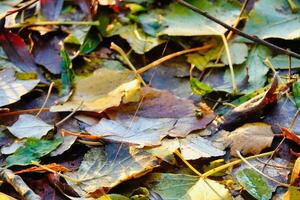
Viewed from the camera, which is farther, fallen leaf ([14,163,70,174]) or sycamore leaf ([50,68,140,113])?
sycamore leaf ([50,68,140,113])

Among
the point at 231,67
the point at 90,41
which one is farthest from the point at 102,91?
the point at 231,67

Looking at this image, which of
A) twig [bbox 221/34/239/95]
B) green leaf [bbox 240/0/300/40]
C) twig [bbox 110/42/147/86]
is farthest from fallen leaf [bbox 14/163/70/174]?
green leaf [bbox 240/0/300/40]

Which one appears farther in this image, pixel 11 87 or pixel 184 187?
pixel 11 87

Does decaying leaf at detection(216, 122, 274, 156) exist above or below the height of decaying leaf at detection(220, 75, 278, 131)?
below

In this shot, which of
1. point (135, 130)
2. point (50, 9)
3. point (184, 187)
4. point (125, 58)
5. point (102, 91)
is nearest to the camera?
point (184, 187)

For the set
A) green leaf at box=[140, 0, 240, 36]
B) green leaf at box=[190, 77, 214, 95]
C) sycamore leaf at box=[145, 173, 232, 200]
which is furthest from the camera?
green leaf at box=[140, 0, 240, 36]

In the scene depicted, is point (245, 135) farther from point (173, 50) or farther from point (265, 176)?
point (173, 50)

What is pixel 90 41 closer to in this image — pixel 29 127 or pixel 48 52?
pixel 48 52

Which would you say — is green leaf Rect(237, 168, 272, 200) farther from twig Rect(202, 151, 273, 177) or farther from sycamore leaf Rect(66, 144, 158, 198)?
sycamore leaf Rect(66, 144, 158, 198)
